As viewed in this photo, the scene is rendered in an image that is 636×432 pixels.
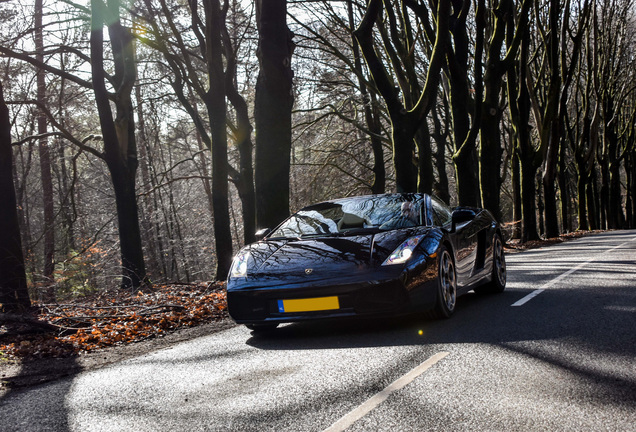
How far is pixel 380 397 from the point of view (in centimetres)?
370

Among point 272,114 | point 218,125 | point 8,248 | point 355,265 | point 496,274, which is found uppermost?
point 218,125

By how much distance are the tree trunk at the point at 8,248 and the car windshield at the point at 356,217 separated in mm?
4348

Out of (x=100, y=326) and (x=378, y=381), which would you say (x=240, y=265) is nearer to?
(x=100, y=326)

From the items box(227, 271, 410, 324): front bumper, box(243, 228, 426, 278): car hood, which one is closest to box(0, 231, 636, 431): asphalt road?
box(227, 271, 410, 324): front bumper

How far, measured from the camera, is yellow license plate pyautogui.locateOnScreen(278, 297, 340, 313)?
570 cm

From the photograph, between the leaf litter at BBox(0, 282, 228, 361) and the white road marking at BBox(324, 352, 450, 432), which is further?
the leaf litter at BBox(0, 282, 228, 361)

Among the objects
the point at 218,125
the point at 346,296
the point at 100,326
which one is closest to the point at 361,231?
the point at 346,296

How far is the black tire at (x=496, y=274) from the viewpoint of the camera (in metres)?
8.32

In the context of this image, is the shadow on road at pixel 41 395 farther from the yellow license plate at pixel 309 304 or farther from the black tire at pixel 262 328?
the yellow license plate at pixel 309 304

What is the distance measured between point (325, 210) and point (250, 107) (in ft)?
74.8

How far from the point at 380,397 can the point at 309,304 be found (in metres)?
2.10

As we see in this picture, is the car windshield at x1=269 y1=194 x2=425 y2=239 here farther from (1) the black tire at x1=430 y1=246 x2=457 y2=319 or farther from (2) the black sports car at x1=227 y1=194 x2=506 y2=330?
(1) the black tire at x1=430 y1=246 x2=457 y2=319

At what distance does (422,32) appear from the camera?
71.2 ft

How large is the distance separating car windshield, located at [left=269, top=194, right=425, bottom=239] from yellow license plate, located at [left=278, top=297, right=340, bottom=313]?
98cm
